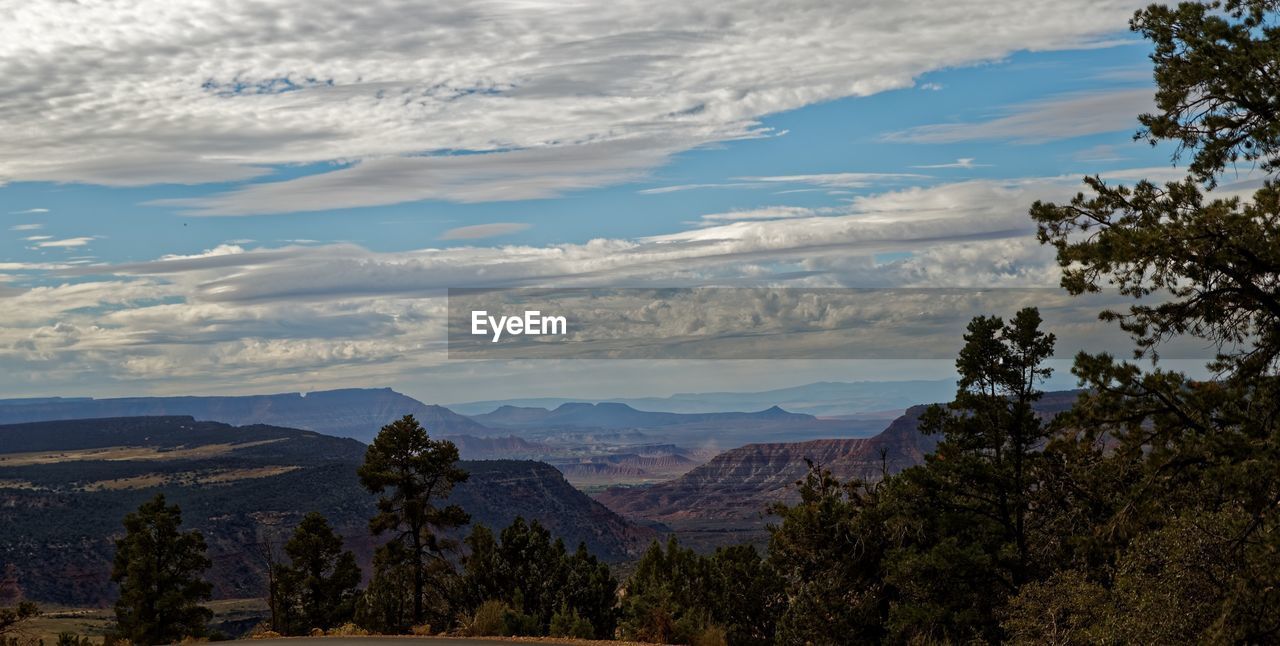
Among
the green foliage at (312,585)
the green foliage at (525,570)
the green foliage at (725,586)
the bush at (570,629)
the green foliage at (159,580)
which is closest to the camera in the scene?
the bush at (570,629)

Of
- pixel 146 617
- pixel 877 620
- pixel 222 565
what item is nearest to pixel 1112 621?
pixel 877 620

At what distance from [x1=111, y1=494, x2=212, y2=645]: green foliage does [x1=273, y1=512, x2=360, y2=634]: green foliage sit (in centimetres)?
394

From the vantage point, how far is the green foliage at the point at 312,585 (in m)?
60.2

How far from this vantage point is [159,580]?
58.3 meters

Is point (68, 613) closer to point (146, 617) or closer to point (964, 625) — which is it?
point (146, 617)

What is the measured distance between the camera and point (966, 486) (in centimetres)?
3731

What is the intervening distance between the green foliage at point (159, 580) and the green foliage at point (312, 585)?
3.94 meters

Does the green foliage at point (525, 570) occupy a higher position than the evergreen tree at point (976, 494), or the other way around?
the evergreen tree at point (976, 494)

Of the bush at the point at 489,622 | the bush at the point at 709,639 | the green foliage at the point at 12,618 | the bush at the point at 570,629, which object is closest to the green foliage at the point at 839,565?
the bush at the point at 709,639

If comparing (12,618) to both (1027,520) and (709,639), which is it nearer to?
(709,639)

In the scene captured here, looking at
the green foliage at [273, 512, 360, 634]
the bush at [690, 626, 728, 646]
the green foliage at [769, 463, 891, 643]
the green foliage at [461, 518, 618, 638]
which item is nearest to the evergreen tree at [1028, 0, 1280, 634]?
the bush at [690, 626, 728, 646]

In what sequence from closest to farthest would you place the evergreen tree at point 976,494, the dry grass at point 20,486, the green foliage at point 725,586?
the evergreen tree at point 976,494, the green foliage at point 725,586, the dry grass at point 20,486

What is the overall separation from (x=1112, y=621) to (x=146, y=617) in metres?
51.5

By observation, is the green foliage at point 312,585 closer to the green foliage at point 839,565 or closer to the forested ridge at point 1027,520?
the forested ridge at point 1027,520
